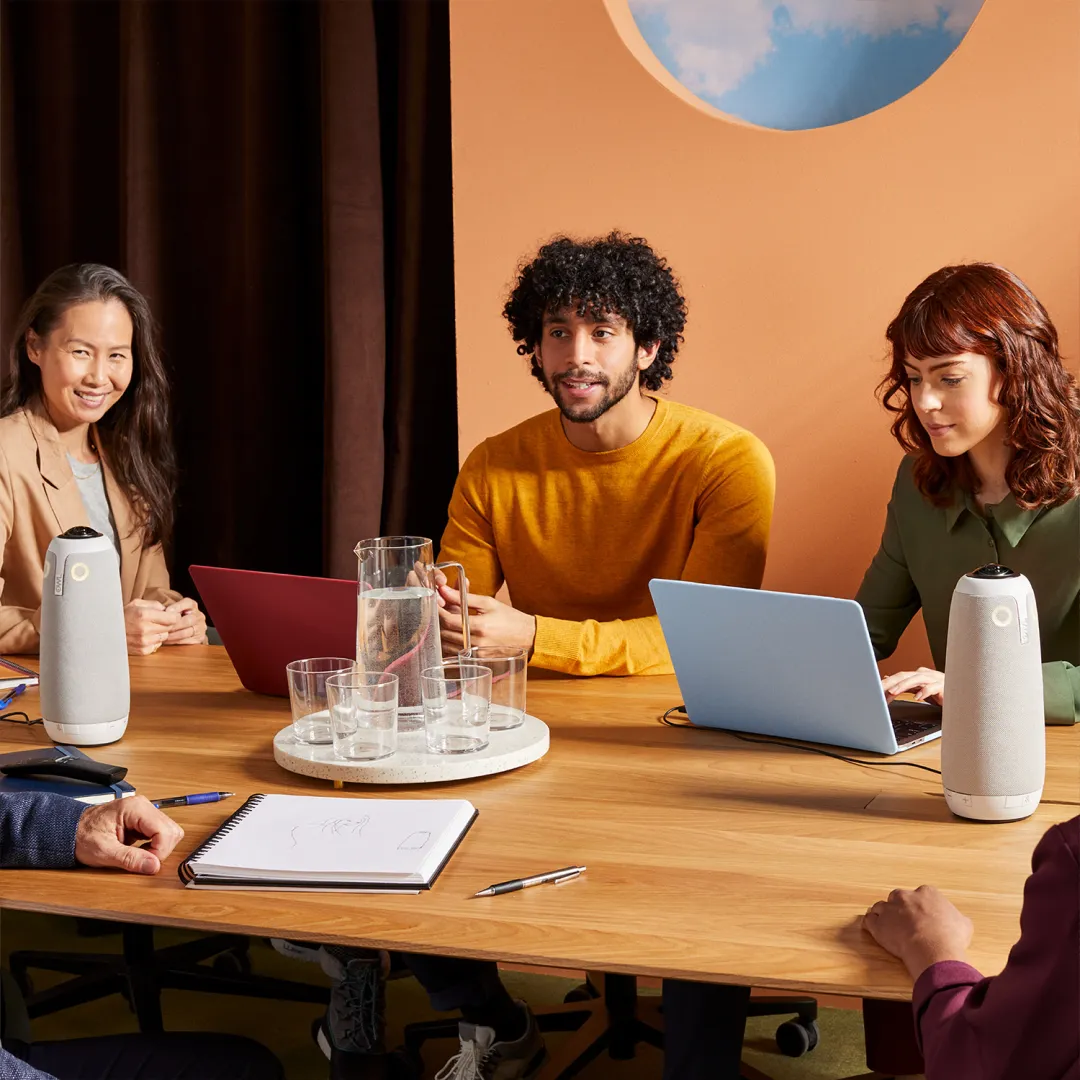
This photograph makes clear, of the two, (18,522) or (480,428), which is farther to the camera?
(480,428)

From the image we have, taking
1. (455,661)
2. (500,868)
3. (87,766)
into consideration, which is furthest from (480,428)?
(500,868)

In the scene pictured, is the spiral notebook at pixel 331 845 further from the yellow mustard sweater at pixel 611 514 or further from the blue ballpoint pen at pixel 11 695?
the yellow mustard sweater at pixel 611 514

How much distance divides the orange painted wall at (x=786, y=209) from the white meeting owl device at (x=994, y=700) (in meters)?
1.18

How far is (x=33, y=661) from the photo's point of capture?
82.5 inches

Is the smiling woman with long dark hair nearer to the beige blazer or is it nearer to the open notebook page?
the beige blazer

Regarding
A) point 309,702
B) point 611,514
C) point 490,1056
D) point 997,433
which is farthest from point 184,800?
point 997,433

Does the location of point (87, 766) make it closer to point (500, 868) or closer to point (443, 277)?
point (500, 868)

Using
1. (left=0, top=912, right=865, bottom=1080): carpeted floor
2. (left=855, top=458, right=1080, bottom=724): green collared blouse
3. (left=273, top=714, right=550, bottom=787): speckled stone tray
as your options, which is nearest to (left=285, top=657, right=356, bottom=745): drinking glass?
(left=273, top=714, right=550, bottom=787): speckled stone tray

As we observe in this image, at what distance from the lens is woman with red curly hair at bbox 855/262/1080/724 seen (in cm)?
193

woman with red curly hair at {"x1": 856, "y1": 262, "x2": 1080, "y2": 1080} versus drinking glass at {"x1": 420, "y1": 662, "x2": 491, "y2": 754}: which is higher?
woman with red curly hair at {"x1": 856, "y1": 262, "x2": 1080, "y2": 1080}

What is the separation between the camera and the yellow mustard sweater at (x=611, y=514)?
2205mm

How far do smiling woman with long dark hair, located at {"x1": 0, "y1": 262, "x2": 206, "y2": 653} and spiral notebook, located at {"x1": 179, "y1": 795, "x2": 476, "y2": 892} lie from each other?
1134 mm

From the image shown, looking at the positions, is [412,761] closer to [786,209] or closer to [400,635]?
[400,635]

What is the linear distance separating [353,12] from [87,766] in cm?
196
